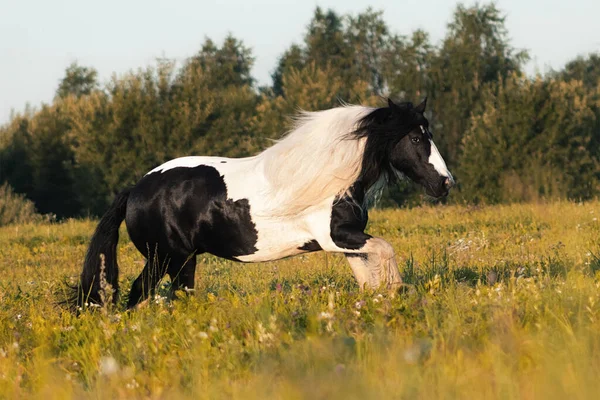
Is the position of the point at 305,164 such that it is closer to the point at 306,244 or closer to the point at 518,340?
the point at 306,244

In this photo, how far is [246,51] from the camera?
72.1 meters

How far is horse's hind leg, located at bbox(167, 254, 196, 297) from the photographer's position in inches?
318

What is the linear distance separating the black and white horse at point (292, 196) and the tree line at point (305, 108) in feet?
74.0

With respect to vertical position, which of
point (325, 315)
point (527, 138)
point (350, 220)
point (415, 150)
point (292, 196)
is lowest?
point (325, 315)

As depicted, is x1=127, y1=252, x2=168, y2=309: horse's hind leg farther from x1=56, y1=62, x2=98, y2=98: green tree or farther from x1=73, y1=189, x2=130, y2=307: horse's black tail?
x1=56, y1=62, x2=98, y2=98: green tree

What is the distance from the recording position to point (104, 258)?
8234 mm

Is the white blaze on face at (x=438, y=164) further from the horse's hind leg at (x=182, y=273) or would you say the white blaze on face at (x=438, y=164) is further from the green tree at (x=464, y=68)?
the green tree at (x=464, y=68)

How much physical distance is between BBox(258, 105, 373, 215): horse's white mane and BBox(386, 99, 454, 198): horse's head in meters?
0.30

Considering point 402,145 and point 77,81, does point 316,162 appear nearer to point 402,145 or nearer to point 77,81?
point 402,145

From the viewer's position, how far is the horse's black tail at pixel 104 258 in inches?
324

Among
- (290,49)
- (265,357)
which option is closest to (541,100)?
(290,49)

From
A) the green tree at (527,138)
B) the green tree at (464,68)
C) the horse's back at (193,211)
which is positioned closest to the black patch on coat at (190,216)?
the horse's back at (193,211)

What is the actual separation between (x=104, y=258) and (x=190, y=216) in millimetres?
990

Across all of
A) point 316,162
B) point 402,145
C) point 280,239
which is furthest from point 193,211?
point 402,145
